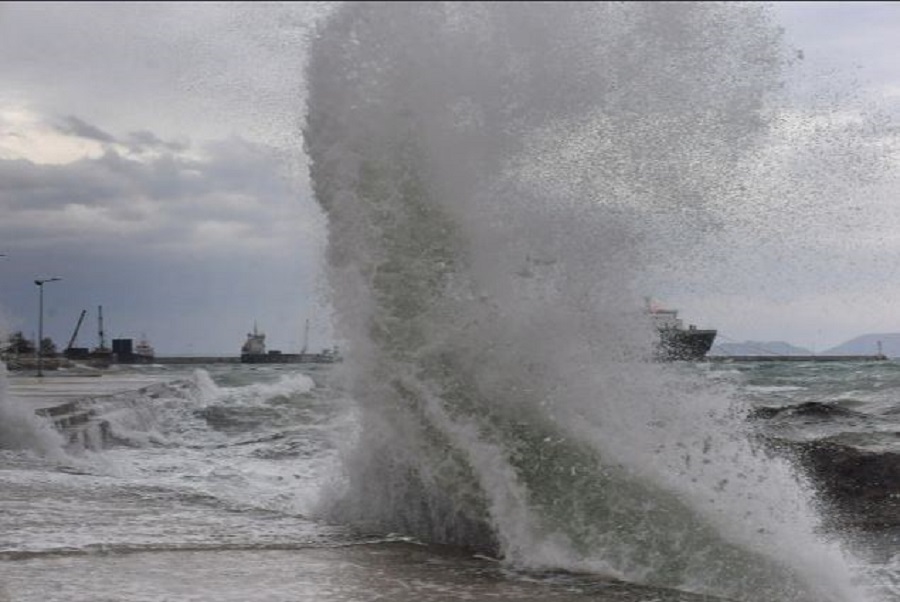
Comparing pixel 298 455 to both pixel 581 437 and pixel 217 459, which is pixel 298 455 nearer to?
pixel 217 459

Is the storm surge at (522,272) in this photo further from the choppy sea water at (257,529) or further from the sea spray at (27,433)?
the sea spray at (27,433)

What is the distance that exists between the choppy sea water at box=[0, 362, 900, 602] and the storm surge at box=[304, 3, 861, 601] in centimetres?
40

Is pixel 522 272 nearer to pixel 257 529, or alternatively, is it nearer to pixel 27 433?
pixel 257 529

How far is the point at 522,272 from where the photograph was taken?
6.30 m

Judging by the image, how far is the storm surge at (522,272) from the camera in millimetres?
5652

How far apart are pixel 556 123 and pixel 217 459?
724 cm

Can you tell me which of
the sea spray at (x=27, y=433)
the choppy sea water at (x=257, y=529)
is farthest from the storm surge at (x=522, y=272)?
the sea spray at (x=27, y=433)

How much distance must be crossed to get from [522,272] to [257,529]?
224 centimetres

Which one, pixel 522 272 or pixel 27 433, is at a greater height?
pixel 522 272

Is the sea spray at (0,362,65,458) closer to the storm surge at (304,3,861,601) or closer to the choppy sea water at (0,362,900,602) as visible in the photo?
the choppy sea water at (0,362,900,602)

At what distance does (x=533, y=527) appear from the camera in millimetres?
5578

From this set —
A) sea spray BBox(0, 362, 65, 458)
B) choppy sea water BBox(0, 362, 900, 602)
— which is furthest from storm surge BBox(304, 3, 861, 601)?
sea spray BBox(0, 362, 65, 458)

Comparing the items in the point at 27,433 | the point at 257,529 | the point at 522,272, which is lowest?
the point at 257,529

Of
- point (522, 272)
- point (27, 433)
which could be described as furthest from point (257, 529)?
point (27, 433)
